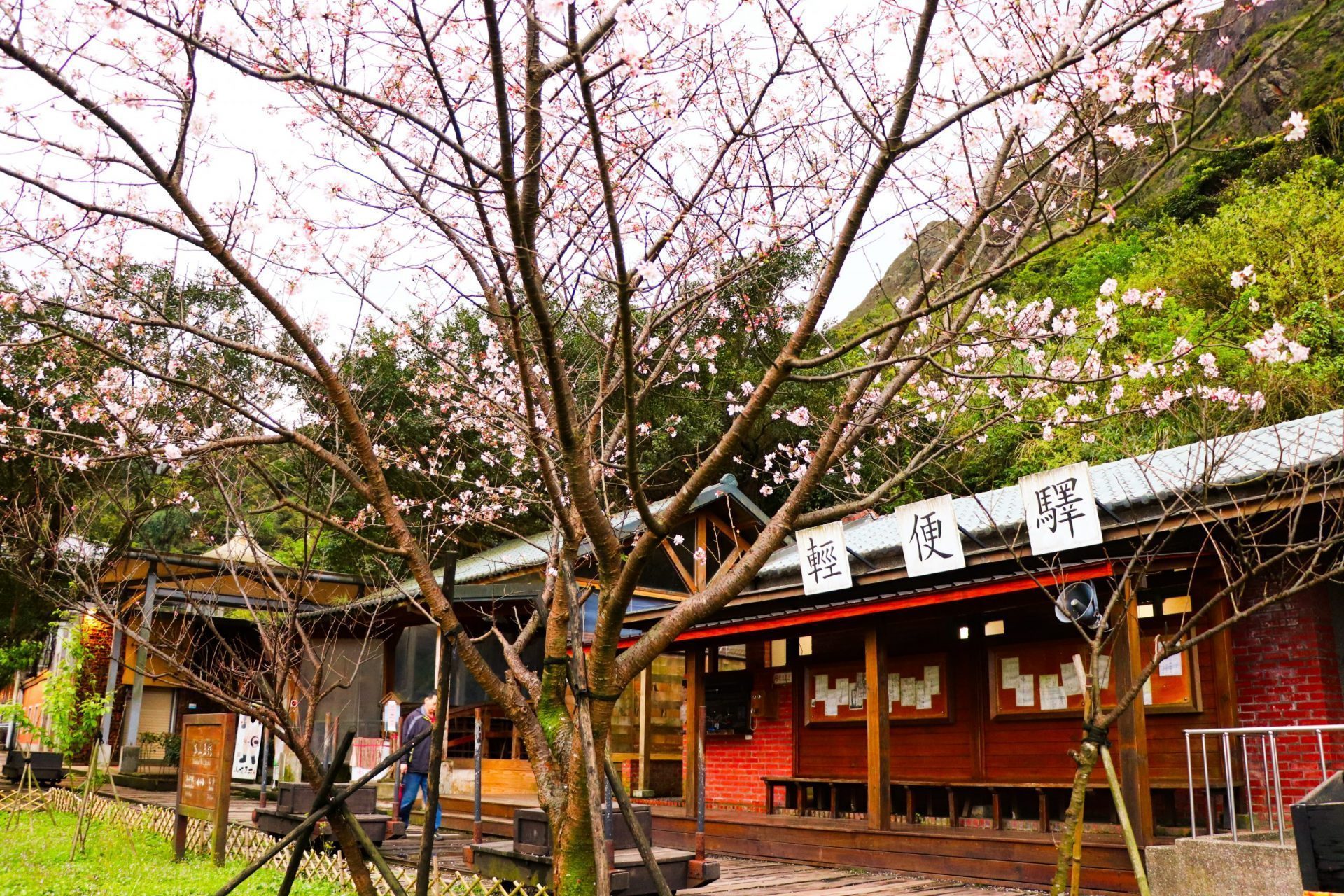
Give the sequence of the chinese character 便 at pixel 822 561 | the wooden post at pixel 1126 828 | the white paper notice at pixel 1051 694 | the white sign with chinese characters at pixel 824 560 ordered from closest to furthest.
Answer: the wooden post at pixel 1126 828 < the white paper notice at pixel 1051 694 < the white sign with chinese characters at pixel 824 560 < the chinese character 便 at pixel 822 561

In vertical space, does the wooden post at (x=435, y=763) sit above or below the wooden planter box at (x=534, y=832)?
above

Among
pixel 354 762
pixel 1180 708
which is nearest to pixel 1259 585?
pixel 1180 708

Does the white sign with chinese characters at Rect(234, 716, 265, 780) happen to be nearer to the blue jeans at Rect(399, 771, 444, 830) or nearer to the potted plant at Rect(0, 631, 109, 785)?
the potted plant at Rect(0, 631, 109, 785)

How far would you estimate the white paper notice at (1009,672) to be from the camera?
1086cm

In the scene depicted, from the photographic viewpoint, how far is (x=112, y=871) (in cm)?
993

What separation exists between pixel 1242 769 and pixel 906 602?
10.6ft

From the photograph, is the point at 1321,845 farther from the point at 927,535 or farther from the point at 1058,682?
the point at 1058,682

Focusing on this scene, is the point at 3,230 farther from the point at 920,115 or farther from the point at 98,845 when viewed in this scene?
the point at 98,845

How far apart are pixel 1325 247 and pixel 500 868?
21.8 meters

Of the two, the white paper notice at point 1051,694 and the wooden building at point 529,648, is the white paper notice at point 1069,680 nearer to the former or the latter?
the white paper notice at point 1051,694

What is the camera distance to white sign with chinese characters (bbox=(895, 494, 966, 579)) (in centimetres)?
977

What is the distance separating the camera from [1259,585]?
9.42m

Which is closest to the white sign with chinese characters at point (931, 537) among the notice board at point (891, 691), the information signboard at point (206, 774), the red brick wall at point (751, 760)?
the notice board at point (891, 691)

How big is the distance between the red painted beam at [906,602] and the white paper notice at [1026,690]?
1620mm
